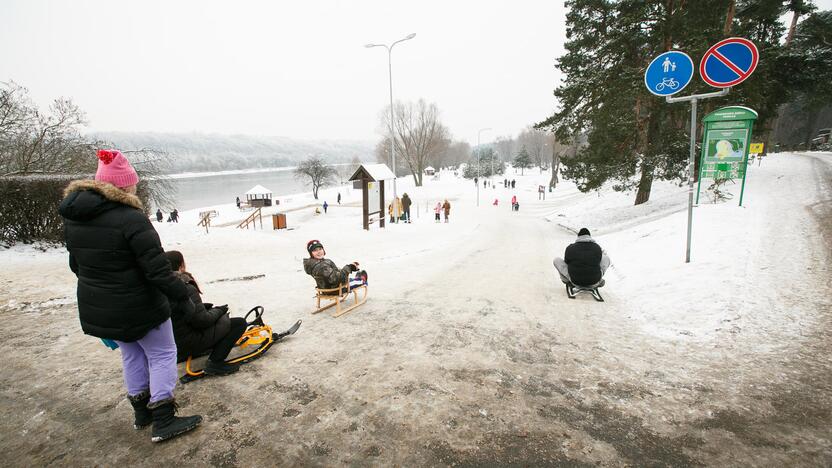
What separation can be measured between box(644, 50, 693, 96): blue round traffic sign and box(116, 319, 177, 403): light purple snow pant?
7.47m

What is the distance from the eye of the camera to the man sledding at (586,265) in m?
6.09

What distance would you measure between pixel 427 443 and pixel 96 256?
2739mm

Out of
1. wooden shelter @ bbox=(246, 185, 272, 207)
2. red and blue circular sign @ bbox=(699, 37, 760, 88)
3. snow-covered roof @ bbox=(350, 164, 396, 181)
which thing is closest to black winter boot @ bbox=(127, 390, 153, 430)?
red and blue circular sign @ bbox=(699, 37, 760, 88)

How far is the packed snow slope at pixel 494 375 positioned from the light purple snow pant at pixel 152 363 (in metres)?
0.40

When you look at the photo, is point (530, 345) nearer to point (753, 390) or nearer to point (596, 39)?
point (753, 390)

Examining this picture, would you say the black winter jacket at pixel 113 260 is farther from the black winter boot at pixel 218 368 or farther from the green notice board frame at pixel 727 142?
the green notice board frame at pixel 727 142

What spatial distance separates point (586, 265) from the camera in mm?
6109

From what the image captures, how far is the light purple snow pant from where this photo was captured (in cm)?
271

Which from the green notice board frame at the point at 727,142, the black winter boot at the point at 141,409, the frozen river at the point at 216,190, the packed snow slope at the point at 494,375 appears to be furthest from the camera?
the frozen river at the point at 216,190

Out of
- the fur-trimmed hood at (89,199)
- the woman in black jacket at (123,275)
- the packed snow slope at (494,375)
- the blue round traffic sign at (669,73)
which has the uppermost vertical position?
the blue round traffic sign at (669,73)

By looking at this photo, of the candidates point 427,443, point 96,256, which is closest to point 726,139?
point 427,443

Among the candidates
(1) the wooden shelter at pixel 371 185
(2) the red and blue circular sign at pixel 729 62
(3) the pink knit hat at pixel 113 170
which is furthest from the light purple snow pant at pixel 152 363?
(1) the wooden shelter at pixel 371 185

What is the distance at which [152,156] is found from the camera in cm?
1472

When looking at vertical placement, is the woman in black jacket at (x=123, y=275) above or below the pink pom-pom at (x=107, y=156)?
below
